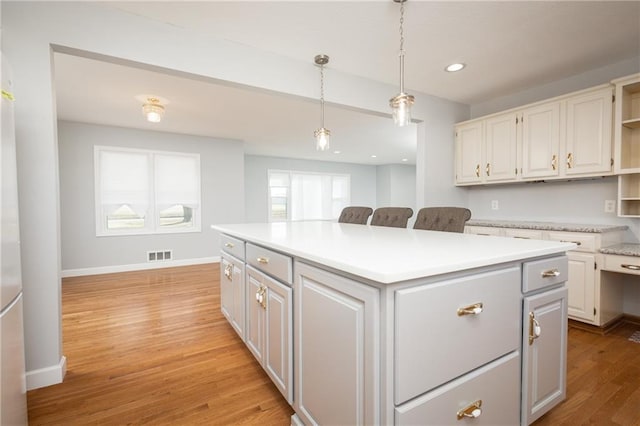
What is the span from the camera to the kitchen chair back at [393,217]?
255 centimetres

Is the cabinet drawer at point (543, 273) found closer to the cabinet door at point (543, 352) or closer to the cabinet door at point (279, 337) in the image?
the cabinet door at point (543, 352)

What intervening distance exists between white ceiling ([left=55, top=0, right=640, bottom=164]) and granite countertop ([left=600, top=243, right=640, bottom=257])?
1.69 metres

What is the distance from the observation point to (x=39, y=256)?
1710 millimetres

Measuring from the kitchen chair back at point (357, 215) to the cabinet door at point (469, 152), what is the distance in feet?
4.82

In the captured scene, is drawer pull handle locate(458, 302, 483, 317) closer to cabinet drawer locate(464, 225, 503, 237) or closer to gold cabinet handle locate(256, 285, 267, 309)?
gold cabinet handle locate(256, 285, 267, 309)

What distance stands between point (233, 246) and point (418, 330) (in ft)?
5.28

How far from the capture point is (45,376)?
174 cm

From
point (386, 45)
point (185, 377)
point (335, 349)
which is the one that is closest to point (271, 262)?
point (335, 349)

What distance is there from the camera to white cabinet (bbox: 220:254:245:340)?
204 centimetres

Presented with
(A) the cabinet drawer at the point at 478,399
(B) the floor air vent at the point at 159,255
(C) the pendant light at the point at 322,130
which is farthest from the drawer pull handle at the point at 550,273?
(B) the floor air vent at the point at 159,255

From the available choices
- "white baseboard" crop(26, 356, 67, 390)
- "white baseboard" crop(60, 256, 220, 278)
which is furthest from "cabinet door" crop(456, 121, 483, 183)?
"white baseboard" crop(60, 256, 220, 278)

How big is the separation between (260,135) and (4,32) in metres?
3.80

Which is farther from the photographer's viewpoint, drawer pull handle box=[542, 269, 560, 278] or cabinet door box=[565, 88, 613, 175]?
cabinet door box=[565, 88, 613, 175]

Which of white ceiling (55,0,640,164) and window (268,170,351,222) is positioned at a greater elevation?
white ceiling (55,0,640,164)
